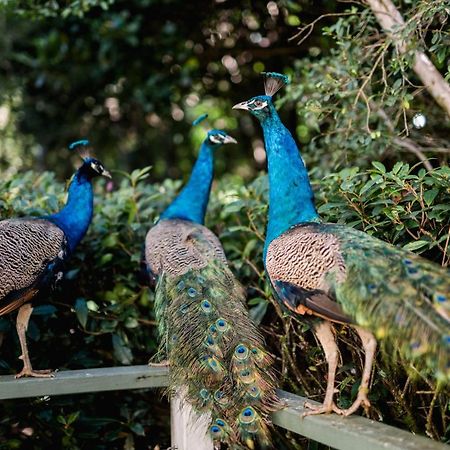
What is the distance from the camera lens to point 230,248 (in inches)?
138

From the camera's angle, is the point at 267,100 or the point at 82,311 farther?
the point at 82,311

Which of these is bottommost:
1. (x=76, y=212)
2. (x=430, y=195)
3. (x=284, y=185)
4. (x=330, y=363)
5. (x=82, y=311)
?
(x=330, y=363)

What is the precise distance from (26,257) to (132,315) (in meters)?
0.77

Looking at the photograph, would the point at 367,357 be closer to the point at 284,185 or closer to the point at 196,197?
the point at 284,185

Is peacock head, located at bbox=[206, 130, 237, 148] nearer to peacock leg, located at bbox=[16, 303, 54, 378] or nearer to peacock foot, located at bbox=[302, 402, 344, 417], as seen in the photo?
peacock leg, located at bbox=[16, 303, 54, 378]

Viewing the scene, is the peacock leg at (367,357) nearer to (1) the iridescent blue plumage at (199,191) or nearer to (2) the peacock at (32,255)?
(2) the peacock at (32,255)

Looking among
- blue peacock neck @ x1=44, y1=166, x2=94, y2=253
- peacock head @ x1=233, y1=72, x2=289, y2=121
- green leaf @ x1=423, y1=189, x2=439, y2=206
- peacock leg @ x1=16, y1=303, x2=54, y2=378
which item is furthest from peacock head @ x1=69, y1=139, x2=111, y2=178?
green leaf @ x1=423, y1=189, x2=439, y2=206

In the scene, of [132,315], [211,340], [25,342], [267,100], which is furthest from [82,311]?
[267,100]

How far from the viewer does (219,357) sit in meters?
2.38

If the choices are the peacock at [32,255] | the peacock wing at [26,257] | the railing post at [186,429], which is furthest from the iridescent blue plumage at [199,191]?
the railing post at [186,429]

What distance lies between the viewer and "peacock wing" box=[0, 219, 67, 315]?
8.91 feet

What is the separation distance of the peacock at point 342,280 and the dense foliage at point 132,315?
0.27 metres

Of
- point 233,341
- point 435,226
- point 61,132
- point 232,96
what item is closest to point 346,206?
point 435,226

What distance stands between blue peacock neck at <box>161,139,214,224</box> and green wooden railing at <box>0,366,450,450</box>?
908 millimetres
